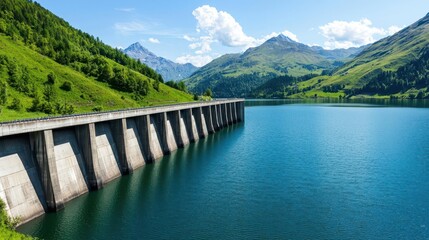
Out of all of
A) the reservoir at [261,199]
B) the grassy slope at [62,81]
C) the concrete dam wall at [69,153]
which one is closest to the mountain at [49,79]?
the grassy slope at [62,81]

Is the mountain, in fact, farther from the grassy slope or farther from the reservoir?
the reservoir

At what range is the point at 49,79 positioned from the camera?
105 metres

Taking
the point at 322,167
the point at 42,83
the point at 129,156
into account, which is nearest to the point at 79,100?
the point at 42,83

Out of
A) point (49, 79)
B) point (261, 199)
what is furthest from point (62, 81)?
point (261, 199)

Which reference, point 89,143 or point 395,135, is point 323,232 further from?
point 395,135

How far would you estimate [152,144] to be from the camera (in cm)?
8188

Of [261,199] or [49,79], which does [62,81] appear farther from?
[261,199]

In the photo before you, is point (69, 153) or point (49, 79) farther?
point (49, 79)

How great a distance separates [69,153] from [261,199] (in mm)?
30727

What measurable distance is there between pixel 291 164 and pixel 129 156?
36657mm

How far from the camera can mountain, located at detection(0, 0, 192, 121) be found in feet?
271

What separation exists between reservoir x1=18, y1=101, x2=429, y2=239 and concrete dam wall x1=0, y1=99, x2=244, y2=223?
6.85ft

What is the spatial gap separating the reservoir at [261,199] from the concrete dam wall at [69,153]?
209 centimetres

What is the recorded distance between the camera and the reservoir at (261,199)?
44.6m
